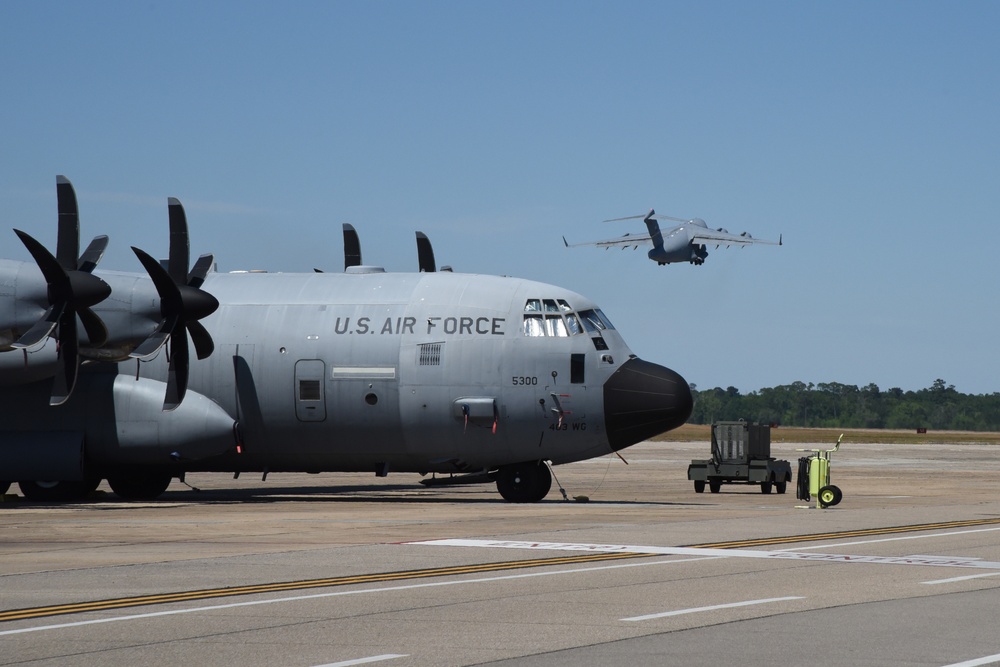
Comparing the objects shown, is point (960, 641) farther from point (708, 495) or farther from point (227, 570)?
point (708, 495)

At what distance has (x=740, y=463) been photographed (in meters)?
42.7

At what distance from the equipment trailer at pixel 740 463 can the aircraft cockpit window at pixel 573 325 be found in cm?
982

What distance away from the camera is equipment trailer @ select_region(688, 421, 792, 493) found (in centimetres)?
4197

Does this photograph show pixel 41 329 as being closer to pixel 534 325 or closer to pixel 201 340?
pixel 201 340

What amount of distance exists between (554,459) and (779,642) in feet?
72.9

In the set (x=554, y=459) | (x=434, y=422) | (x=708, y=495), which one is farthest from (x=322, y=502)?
(x=708, y=495)

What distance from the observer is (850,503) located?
117ft

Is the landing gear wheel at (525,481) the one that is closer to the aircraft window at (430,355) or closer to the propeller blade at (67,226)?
the aircraft window at (430,355)

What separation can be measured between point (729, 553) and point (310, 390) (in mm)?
16572

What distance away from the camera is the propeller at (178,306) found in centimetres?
3197

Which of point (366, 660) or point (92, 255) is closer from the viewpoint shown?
point (366, 660)

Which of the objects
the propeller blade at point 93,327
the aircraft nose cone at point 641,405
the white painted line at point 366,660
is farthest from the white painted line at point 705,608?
the propeller blade at point 93,327

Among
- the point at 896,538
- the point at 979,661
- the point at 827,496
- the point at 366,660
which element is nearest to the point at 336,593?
the point at 366,660

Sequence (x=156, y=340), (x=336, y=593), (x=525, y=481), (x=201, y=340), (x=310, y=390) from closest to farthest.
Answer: (x=336, y=593)
(x=156, y=340)
(x=201, y=340)
(x=310, y=390)
(x=525, y=481)
